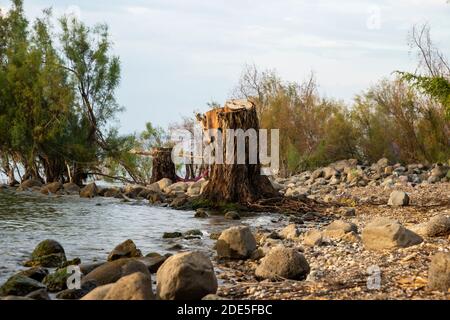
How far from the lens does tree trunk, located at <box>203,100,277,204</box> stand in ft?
46.5

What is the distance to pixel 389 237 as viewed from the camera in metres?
7.28

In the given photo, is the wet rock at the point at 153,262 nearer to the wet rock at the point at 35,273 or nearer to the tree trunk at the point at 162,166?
the wet rock at the point at 35,273

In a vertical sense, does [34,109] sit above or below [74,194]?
above

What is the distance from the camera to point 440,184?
18.3 metres

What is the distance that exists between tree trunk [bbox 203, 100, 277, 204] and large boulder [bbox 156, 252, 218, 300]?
8.61m

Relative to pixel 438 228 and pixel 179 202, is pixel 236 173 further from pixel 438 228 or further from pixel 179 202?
pixel 438 228

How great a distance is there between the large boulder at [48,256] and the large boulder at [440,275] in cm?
441

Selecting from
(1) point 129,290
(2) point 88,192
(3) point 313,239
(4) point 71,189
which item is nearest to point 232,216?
(3) point 313,239

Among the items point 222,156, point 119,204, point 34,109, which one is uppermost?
point 34,109

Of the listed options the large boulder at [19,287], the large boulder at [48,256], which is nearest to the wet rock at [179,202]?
the large boulder at [48,256]

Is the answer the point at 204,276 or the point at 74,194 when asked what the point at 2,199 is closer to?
the point at 74,194

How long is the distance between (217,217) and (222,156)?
1.75 metres

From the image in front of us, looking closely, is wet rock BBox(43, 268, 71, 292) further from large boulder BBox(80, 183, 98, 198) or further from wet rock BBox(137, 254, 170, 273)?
large boulder BBox(80, 183, 98, 198)
